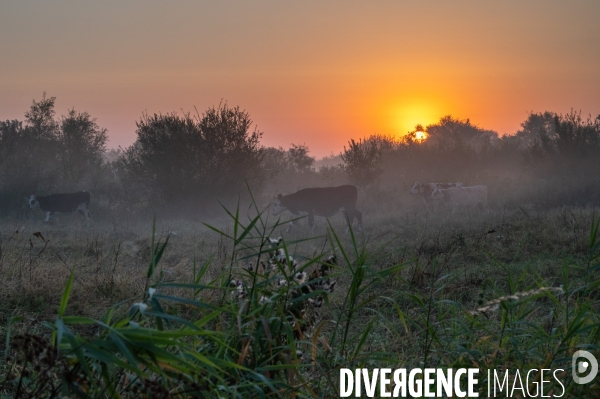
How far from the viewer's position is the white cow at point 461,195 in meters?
24.6

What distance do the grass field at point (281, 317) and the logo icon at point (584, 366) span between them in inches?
1.8

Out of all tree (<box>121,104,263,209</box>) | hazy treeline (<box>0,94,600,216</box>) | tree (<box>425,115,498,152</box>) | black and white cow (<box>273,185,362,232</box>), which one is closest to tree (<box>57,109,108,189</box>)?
hazy treeline (<box>0,94,600,216</box>)

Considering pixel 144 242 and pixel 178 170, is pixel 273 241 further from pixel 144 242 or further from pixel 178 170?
pixel 178 170

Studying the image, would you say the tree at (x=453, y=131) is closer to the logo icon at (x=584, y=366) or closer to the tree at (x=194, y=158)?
the tree at (x=194, y=158)

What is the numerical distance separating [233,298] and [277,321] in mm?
528

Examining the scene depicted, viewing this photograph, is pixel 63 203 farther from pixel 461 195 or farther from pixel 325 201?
pixel 461 195

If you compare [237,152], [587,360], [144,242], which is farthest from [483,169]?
[587,360]

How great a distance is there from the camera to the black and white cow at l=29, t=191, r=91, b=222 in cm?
2395

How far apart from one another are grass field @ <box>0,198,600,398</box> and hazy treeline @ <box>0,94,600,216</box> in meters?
12.4

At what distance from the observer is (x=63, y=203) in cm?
2455

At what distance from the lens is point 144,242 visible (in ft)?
38.3

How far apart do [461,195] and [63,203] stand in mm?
17096

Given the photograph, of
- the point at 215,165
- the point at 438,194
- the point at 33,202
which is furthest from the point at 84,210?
the point at 438,194

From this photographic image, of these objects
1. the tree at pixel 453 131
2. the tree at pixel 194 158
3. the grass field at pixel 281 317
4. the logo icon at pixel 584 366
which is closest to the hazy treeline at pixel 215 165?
the tree at pixel 194 158
